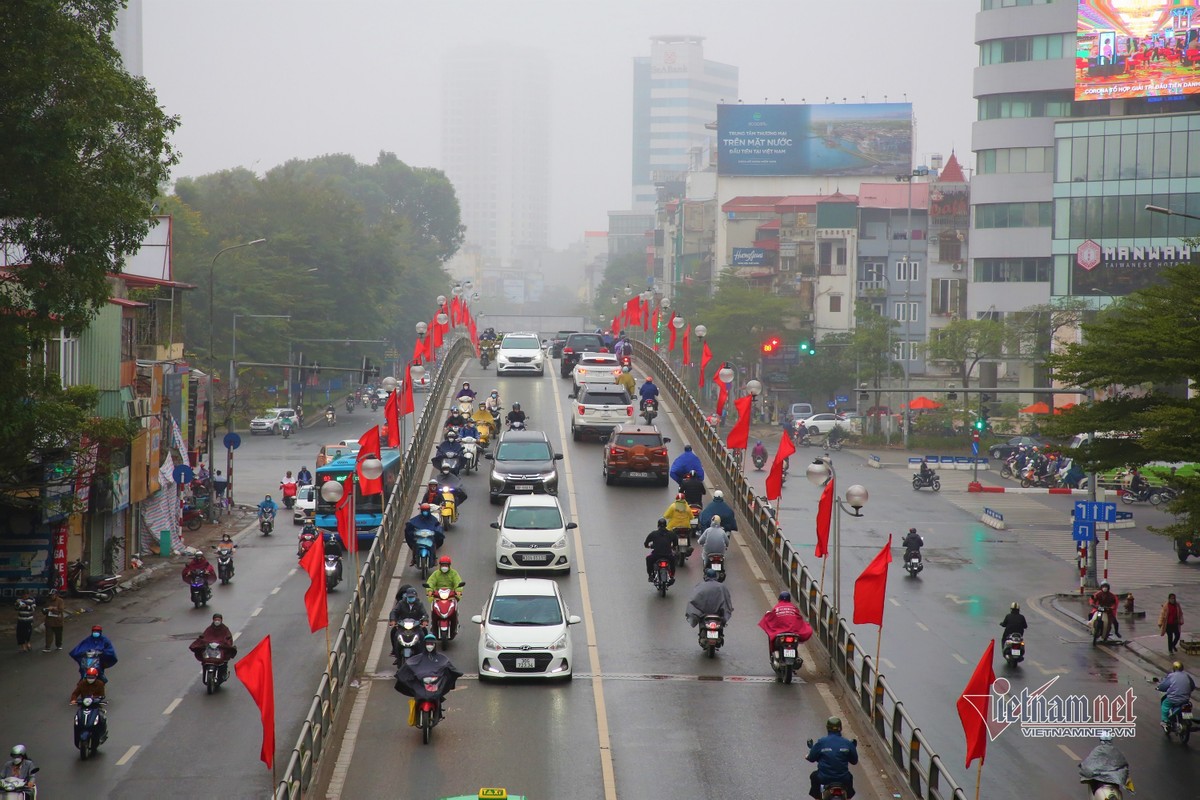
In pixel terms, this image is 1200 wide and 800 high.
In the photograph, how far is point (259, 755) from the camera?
68.1ft

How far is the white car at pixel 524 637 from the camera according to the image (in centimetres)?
2223

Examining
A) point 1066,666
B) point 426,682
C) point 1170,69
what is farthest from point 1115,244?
point 426,682

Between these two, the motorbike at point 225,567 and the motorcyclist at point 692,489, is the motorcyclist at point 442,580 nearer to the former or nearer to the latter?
the motorcyclist at point 692,489

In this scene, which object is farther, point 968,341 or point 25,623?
point 968,341

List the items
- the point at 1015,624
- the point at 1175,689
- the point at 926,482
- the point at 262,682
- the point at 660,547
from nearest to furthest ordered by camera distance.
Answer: the point at 262,682
the point at 1175,689
the point at 660,547
the point at 1015,624
the point at 926,482

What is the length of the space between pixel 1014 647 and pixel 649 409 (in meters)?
18.9

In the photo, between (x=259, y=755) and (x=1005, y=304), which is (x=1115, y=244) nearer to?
(x=1005, y=304)

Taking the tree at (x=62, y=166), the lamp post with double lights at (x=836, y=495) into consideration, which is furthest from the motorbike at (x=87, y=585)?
the lamp post with double lights at (x=836, y=495)

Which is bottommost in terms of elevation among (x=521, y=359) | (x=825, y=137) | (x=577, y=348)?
(x=521, y=359)

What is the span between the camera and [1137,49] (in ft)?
260

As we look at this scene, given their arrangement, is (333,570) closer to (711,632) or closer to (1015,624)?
(711,632)

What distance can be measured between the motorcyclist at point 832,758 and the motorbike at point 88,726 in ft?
35.6

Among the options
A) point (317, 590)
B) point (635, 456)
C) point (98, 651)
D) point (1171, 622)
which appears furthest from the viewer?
point (635, 456)

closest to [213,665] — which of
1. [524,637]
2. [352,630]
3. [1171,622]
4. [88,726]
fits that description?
[352,630]
